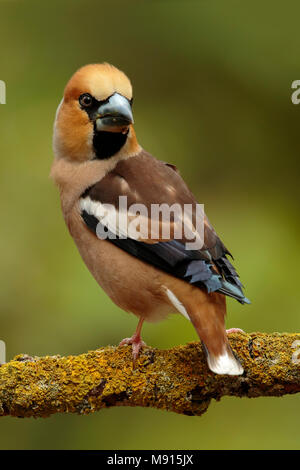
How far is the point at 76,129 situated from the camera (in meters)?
3.71

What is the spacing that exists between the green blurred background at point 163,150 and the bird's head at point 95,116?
1427mm

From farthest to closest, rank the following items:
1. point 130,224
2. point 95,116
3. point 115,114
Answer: point 95,116, point 115,114, point 130,224

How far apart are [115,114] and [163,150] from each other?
2.33 meters

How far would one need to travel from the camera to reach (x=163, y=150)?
5801 mm

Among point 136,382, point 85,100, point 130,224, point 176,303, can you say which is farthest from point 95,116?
point 136,382

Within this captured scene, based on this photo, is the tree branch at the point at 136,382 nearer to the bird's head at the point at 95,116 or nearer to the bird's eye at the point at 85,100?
the bird's head at the point at 95,116

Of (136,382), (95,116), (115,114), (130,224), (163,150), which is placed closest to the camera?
(136,382)

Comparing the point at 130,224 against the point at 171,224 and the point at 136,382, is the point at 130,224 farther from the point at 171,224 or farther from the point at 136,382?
the point at 136,382

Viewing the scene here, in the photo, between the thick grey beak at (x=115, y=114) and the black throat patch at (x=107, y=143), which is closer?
the thick grey beak at (x=115, y=114)

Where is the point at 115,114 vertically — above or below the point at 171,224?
above

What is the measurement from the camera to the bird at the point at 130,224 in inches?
124

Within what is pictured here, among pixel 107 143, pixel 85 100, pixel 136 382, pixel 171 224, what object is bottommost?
pixel 136 382

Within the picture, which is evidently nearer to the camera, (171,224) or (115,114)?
(171,224)

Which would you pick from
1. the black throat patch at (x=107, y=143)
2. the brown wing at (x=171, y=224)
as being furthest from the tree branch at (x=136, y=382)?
the black throat patch at (x=107, y=143)
